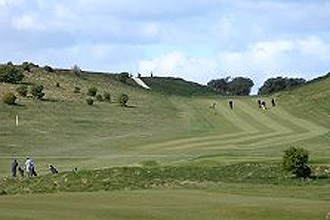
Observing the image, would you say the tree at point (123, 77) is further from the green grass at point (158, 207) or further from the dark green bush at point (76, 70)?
the green grass at point (158, 207)

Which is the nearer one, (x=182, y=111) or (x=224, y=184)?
(x=224, y=184)

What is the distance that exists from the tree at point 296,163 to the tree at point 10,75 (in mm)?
80780

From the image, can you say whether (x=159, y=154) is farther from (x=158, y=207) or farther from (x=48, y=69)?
(x=48, y=69)

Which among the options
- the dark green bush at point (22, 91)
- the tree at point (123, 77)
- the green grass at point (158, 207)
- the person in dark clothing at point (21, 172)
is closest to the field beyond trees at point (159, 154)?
the green grass at point (158, 207)

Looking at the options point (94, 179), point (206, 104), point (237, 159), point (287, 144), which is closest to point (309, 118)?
point (206, 104)

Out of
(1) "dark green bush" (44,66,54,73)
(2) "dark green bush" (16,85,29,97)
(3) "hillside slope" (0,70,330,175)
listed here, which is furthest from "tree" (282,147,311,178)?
(1) "dark green bush" (44,66,54,73)

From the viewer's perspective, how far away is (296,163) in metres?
47.5

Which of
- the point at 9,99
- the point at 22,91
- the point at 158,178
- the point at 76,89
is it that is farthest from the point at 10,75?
the point at 158,178

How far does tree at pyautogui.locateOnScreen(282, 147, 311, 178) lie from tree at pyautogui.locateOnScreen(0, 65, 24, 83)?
265 ft

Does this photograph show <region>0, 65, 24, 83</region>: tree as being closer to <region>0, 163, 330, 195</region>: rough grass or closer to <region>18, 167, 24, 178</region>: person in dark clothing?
<region>18, 167, 24, 178</region>: person in dark clothing

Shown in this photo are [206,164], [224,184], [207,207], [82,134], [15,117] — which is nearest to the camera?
[207,207]

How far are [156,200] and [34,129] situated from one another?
53.7 m

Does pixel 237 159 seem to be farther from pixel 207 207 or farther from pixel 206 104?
pixel 206 104

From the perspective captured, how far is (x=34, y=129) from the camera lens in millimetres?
87250
